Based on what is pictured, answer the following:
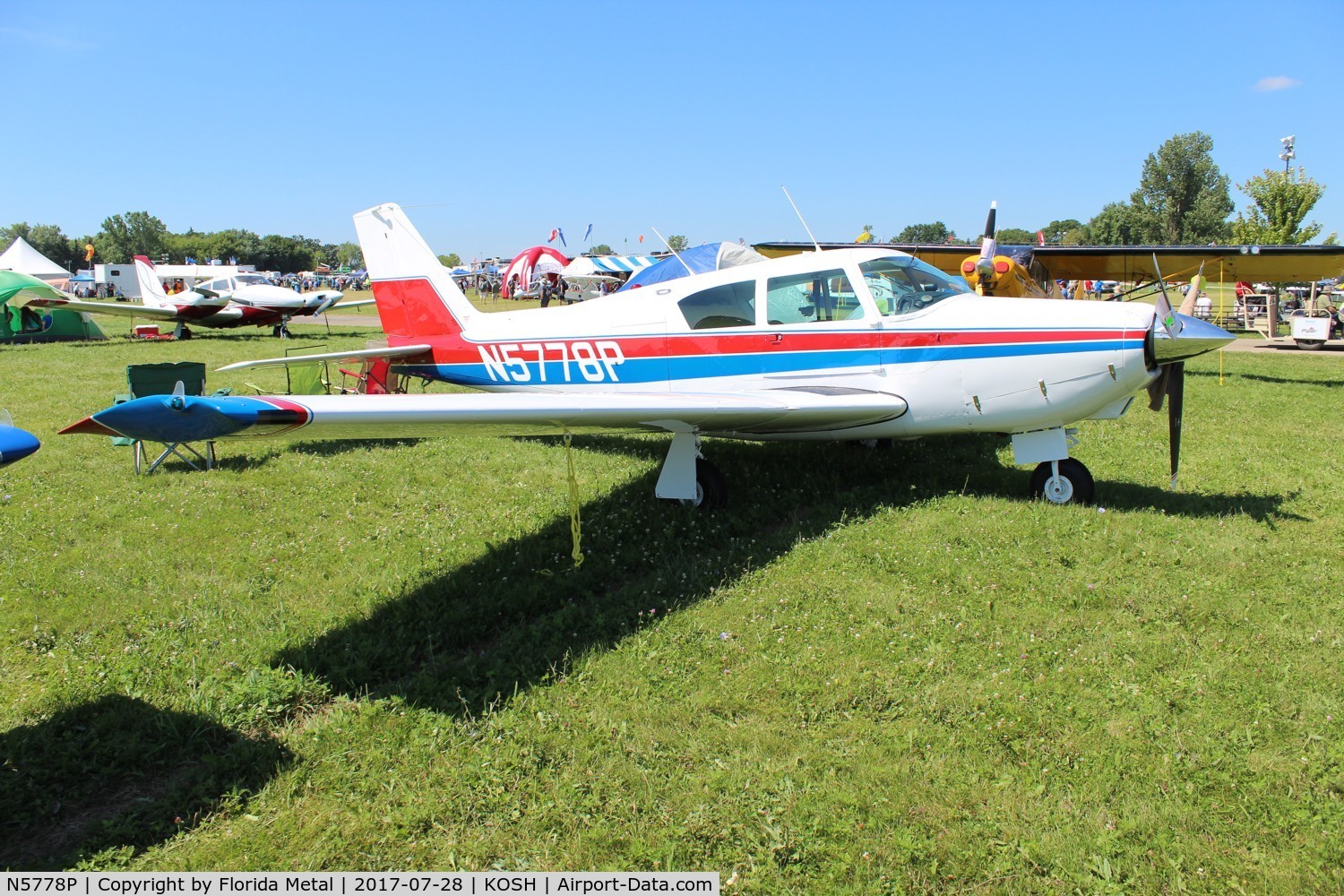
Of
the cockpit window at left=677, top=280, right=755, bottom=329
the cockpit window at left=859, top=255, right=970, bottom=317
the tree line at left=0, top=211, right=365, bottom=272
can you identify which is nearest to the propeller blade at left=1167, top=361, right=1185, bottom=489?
the cockpit window at left=859, top=255, right=970, bottom=317

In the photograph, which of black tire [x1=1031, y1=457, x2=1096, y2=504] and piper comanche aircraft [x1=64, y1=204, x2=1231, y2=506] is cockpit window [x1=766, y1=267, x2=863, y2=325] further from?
black tire [x1=1031, y1=457, x2=1096, y2=504]

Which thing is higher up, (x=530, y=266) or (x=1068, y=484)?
(x=530, y=266)

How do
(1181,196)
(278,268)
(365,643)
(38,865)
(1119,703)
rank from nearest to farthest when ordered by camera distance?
(38,865), (1119,703), (365,643), (1181,196), (278,268)

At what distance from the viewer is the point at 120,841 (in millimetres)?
3039

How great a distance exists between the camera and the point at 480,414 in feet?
15.4

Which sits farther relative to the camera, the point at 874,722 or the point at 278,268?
the point at 278,268

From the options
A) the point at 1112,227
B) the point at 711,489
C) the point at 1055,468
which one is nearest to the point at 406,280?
the point at 711,489

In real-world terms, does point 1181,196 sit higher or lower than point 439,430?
higher

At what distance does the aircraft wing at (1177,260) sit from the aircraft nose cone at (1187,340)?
10.1 meters

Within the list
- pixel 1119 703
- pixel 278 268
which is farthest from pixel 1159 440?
pixel 278 268

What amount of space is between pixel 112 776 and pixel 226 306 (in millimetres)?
24043

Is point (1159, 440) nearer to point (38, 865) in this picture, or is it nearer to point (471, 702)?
point (471, 702)

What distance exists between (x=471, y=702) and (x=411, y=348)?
6019mm

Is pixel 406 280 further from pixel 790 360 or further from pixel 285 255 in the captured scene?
pixel 285 255
